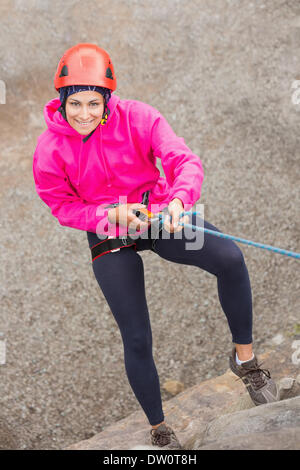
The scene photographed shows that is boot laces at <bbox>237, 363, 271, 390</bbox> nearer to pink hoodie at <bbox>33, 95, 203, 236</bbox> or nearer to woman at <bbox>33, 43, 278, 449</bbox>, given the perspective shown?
woman at <bbox>33, 43, 278, 449</bbox>

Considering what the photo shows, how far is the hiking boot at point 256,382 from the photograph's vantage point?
12.6 feet

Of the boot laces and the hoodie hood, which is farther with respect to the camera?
the boot laces

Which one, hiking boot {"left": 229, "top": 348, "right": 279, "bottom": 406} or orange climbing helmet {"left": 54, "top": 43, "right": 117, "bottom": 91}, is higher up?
orange climbing helmet {"left": 54, "top": 43, "right": 117, "bottom": 91}

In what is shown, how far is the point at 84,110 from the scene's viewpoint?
10.7 ft

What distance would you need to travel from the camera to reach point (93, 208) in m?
3.53

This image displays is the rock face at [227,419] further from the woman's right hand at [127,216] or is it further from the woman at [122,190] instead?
the woman's right hand at [127,216]

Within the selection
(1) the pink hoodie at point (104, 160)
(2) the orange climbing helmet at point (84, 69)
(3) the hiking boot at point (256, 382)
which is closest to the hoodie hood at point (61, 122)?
(1) the pink hoodie at point (104, 160)

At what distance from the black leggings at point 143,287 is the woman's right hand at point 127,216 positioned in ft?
0.78

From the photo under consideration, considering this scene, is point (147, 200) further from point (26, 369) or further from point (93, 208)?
point (26, 369)

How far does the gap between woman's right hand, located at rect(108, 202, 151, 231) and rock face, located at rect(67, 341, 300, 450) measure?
56.0 inches

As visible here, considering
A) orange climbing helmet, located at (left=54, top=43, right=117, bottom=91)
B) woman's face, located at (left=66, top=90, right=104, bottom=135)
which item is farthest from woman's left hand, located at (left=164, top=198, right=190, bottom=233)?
orange climbing helmet, located at (left=54, top=43, right=117, bottom=91)

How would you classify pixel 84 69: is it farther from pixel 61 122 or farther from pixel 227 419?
pixel 227 419

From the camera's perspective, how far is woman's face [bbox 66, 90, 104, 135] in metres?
3.26

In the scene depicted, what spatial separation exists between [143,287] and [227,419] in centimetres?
111
